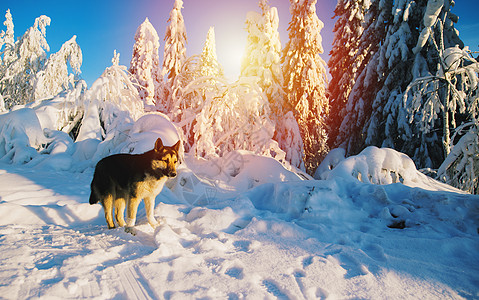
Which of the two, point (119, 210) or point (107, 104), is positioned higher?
point (107, 104)

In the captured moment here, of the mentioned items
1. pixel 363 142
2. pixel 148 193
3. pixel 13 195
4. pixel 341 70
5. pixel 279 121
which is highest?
pixel 341 70

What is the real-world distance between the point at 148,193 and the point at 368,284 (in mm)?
2432

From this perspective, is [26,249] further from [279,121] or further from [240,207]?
[279,121]

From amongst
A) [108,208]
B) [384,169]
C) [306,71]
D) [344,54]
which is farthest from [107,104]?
[344,54]

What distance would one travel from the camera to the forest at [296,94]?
7.48 metres

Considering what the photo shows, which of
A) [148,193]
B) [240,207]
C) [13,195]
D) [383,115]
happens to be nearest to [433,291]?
[240,207]

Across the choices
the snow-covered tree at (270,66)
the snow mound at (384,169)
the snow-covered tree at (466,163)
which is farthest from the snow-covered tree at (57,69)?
the snow-covered tree at (466,163)

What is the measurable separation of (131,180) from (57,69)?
18.1 m

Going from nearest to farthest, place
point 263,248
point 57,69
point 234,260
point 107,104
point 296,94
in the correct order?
point 234,260 < point 263,248 < point 107,104 < point 57,69 < point 296,94

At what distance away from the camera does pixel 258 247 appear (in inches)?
84.6

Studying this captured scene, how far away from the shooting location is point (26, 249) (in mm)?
1766

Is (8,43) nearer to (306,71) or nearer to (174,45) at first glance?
(174,45)

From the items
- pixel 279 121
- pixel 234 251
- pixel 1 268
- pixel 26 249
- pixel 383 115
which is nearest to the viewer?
pixel 1 268

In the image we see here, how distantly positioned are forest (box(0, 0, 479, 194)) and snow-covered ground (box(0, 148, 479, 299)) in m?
4.18
